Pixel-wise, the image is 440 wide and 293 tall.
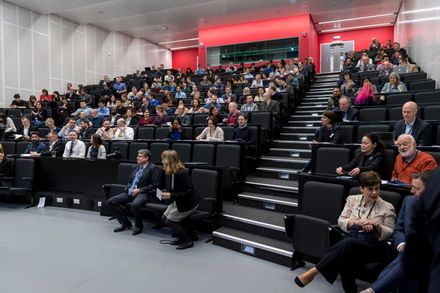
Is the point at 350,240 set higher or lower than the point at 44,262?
higher

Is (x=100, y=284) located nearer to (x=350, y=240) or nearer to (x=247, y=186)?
(x=350, y=240)

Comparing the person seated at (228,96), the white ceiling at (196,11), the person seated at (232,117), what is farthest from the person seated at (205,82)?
the person seated at (232,117)

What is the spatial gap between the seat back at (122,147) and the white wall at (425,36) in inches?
233

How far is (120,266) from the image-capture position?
3043 mm

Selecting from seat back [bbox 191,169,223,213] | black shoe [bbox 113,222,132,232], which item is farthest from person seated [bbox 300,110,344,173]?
black shoe [bbox 113,222,132,232]

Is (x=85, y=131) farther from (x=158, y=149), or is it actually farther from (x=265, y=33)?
(x=265, y=33)

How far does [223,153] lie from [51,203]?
3111 millimetres

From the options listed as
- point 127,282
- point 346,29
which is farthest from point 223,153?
point 346,29

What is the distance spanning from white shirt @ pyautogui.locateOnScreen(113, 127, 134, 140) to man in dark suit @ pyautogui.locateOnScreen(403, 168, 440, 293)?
5.96 metres

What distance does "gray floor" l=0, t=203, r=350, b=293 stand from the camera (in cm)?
265

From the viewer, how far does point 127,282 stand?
2.73m

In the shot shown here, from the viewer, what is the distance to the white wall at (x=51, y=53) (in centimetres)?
1091

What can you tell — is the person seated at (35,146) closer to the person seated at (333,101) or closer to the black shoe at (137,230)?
the black shoe at (137,230)

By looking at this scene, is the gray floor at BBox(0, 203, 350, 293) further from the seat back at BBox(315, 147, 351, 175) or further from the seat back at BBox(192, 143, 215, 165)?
the seat back at BBox(315, 147, 351, 175)
